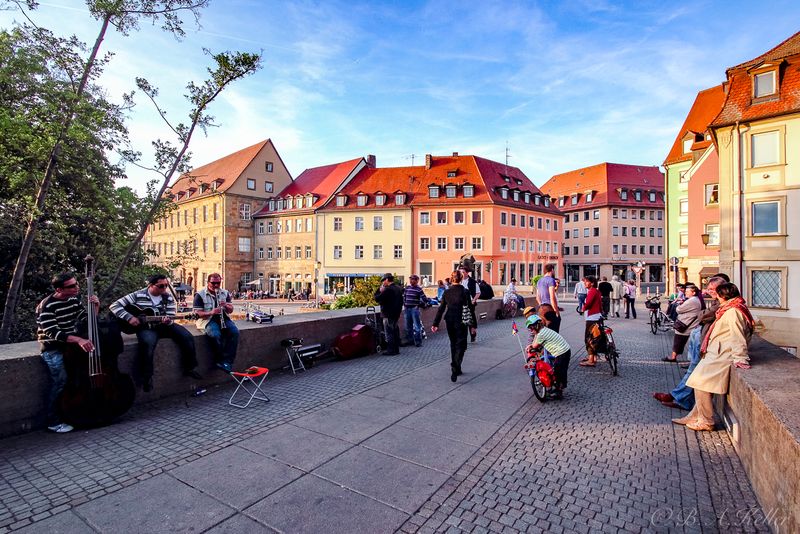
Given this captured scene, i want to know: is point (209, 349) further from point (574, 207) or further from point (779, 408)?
point (574, 207)

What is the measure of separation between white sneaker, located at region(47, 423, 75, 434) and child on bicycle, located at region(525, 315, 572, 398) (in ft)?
19.4

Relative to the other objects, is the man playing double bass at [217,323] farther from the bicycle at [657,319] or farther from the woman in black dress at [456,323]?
the bicycle at [657,319]

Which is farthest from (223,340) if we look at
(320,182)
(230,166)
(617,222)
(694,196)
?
(617,222)

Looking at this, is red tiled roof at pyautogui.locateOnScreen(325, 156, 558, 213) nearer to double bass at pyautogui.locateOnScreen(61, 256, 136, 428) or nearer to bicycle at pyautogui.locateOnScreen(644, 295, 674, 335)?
Result: bicycle at pyautogui.locateOnScreen(644, 295, 674, 335)

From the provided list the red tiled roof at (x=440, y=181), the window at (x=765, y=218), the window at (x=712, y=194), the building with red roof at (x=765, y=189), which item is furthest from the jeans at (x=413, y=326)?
the red tiled roof at (x=440, y=181)

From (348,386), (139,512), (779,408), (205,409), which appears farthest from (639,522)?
(205,409)

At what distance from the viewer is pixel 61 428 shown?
4832 millimetres

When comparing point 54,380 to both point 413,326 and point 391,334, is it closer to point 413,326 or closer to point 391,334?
point 391,334

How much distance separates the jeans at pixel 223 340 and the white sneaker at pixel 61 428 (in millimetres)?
2153

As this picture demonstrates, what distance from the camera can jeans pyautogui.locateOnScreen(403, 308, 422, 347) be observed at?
11.0m

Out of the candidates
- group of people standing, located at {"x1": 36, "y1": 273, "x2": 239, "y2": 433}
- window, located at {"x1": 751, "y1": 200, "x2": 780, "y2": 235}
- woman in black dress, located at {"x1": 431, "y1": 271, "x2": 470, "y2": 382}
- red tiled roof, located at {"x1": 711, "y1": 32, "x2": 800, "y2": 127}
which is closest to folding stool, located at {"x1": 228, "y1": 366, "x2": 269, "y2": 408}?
group of people standing, located at {"x1": 36, "y1": 273, "x2": 239, "y2": 433}

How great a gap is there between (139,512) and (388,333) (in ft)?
22.2

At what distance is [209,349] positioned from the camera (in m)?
6.85

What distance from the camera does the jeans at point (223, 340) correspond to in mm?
6809
